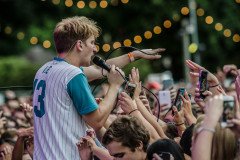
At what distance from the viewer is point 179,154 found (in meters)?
5.85

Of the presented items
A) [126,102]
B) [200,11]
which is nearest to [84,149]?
[126,102]

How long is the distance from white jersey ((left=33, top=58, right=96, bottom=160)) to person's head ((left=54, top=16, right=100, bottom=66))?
0.16m

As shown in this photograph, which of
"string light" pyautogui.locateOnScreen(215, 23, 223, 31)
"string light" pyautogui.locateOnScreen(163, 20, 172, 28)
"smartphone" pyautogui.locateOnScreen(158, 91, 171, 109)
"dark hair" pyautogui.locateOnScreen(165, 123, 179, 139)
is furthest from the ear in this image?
"string light" pyautogui.locateOnScreen(163, 20, 172, 28)

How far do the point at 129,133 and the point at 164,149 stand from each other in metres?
0.31

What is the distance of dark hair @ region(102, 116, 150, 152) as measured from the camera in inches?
237

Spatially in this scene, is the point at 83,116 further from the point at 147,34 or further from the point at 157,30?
the point at 157,30

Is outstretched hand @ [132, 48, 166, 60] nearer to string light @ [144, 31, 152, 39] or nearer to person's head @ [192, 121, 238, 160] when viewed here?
person's head @ [192, 121, 238, 160]

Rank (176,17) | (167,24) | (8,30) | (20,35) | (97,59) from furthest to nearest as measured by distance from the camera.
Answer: (8,30)
(20,35)
(167,24)
(176,17)
(97,59)

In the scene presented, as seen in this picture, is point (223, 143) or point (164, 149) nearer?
point (223, 143)

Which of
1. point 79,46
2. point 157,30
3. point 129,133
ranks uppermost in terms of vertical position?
point 79,46

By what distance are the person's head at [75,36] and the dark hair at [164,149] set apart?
0.88 m

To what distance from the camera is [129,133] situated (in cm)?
604

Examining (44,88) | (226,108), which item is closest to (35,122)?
(44,88)

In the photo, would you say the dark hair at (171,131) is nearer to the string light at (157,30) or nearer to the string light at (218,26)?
the string light at (218,26)
